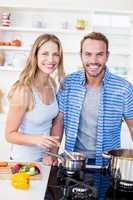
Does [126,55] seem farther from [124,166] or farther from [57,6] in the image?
[124,166]

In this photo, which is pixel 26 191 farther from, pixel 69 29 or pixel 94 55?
pixel 69 29

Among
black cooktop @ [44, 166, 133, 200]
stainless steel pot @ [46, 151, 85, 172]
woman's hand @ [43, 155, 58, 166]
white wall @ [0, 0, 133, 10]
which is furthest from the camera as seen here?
white wall @ [0, 0, 133, 10]

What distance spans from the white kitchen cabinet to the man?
2.21 meters

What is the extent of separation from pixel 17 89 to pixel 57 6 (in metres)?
2.47

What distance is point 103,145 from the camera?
6.51 ft

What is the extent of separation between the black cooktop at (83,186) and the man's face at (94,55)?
554mm

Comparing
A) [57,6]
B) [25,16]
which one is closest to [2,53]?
[25,16]

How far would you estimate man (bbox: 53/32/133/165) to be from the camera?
1.98 meters

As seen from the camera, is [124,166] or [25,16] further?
[25,16]

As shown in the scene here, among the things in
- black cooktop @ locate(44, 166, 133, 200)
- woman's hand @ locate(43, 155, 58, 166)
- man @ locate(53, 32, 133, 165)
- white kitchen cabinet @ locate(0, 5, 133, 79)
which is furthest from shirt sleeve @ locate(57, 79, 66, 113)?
white kitchen cabinet @ locate(0, 5, 133, 79)

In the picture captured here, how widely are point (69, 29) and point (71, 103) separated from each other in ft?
7.83

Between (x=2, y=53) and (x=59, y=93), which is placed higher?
(x=2, y=53)

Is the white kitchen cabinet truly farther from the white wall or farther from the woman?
the woman

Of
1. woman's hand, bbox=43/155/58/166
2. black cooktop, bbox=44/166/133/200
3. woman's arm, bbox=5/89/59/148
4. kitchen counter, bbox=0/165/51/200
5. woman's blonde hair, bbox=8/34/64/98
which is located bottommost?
kitchen counter, bbox=0/165/51/200
